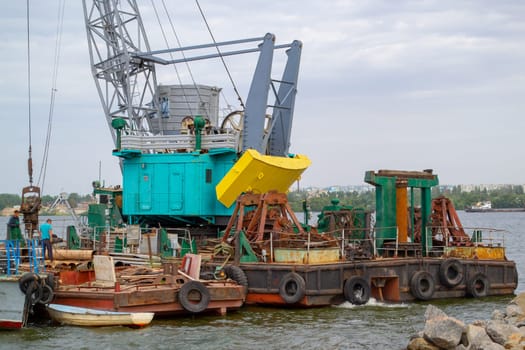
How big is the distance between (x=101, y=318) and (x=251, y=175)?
9246mm

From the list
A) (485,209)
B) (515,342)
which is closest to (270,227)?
(515,342)

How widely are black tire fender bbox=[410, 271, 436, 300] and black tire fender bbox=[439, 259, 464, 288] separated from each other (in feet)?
1.50

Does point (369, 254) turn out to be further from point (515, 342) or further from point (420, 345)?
point (515, 342)

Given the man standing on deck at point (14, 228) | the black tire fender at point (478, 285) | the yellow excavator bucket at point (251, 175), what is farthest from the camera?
the man standing on deck at point (14, 228)

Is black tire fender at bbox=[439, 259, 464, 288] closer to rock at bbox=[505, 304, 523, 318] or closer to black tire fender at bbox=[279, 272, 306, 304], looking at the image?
rock at bbox=[505, 304, 523, 318]

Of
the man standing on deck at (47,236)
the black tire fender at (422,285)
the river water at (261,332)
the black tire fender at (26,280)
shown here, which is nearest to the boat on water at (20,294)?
the black tire fender at (26,280)

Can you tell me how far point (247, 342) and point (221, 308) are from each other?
294cm

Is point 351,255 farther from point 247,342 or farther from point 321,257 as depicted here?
point 247,342

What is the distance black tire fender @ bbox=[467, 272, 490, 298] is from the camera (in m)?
24.3

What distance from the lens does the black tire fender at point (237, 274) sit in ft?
71.0

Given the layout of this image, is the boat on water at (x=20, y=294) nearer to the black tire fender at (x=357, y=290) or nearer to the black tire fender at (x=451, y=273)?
the black tire fender at (x=357, y=290)

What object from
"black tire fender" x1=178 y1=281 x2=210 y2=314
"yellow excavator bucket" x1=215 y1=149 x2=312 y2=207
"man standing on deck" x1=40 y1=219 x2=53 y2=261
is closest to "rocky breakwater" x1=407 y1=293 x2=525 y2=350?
"black tire fender" x1=178 y1=281 x2=210 y2=314

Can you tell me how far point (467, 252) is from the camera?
25.1 metres

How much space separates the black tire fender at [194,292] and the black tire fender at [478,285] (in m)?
8.85
